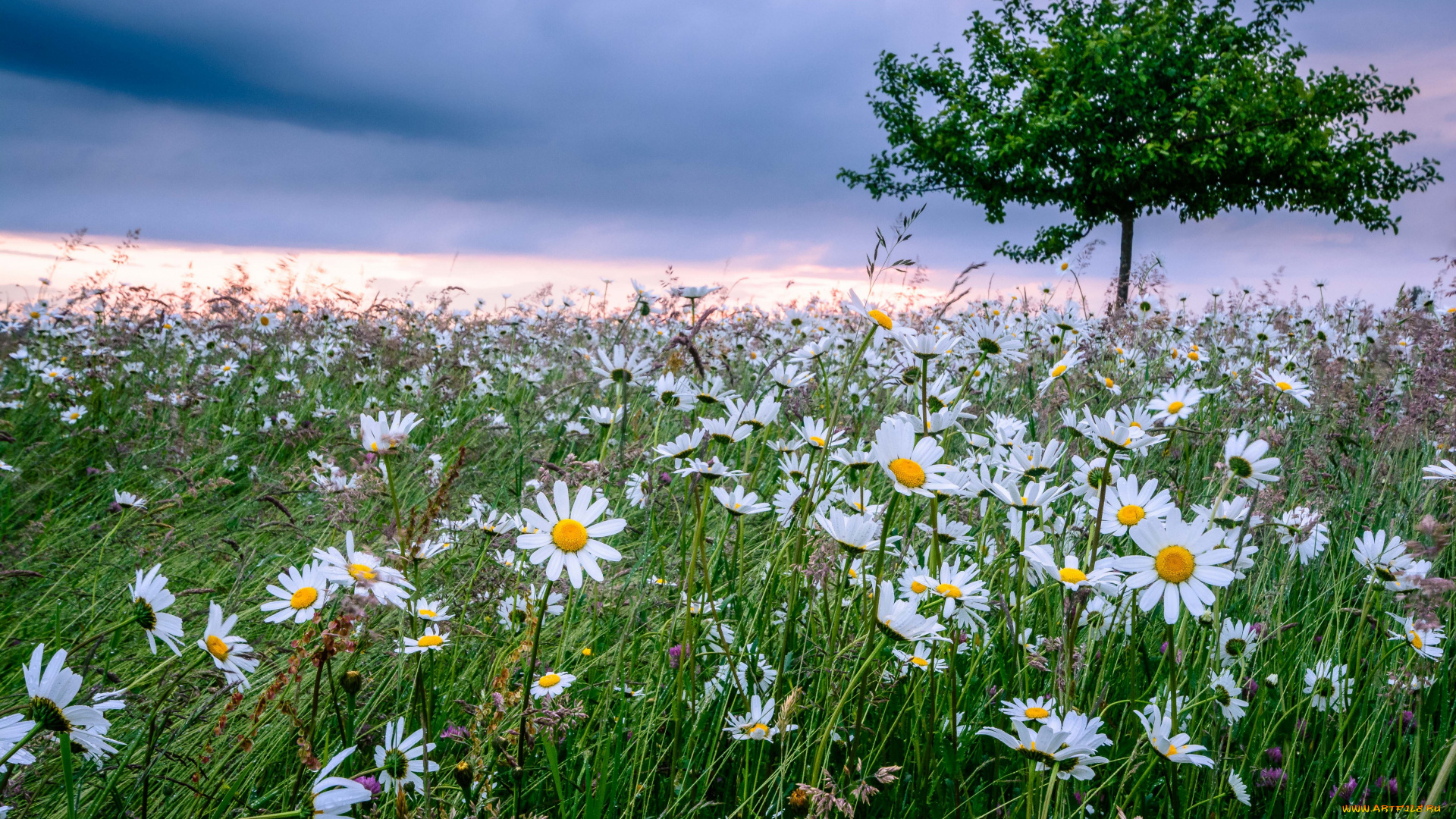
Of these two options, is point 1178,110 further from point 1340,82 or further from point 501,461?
point 501,461

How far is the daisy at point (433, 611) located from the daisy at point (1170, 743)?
4.30 ft

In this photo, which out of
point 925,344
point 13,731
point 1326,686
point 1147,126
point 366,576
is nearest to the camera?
point 13,731

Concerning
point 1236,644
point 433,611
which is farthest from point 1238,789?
point 433,611

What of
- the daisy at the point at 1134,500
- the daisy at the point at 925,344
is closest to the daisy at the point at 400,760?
the daisy at the point at 925,344

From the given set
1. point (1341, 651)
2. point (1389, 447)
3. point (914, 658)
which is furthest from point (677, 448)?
point (1389, 447)

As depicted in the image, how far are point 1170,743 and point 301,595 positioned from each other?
1436 millimetres

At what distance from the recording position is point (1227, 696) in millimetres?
1626

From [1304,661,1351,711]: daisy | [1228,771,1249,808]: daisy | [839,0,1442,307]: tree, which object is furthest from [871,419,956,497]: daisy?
[839,0,1442,307]: tree

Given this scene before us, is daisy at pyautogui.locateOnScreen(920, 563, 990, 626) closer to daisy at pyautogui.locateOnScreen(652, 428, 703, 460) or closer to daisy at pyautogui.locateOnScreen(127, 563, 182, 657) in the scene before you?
daisy at pyautogui.locateOnScreen(652, 428, 703, 460)

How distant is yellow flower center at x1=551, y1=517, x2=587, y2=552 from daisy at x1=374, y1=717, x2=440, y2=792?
12.8 inches

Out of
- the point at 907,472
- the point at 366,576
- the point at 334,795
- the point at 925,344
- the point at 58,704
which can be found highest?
the point at 925,344

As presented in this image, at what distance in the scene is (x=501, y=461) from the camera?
3496 millimetres

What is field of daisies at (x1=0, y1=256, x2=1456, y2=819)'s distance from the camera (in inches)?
46.6

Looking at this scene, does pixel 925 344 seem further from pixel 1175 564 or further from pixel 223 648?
pixel 223 648
